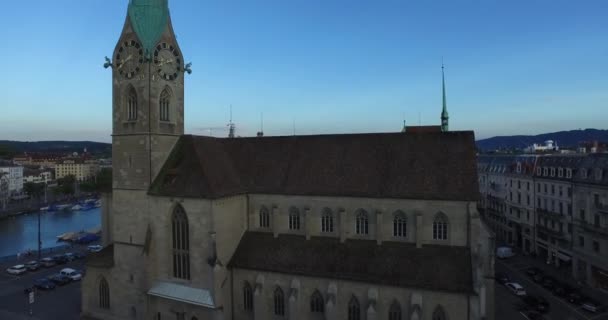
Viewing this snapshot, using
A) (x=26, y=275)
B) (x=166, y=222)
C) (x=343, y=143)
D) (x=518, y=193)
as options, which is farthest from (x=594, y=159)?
(x=26, y=275)

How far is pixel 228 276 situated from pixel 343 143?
14.1 metres

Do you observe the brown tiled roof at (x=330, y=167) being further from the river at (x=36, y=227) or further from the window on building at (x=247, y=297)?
the river at (x=36, y=227)

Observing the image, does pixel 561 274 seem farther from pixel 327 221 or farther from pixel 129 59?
pixel 129 59

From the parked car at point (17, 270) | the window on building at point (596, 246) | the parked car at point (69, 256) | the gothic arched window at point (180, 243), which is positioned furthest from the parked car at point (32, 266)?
the window on building at point (596, 246)

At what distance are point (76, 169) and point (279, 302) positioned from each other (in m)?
182

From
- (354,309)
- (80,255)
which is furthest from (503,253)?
(80,255)

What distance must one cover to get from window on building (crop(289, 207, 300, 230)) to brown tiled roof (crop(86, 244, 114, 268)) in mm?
16115

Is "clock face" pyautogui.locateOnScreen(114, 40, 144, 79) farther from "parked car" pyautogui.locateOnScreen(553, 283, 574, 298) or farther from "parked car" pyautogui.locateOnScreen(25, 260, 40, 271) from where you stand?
"parked car" pyautogui.locateOnScreen(553, 283, 574, 298)

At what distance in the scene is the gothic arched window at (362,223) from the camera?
A: 3145 centimetres

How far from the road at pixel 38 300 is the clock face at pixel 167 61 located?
74.8 feet

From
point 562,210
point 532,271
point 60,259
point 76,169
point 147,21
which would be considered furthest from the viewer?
point 76,169

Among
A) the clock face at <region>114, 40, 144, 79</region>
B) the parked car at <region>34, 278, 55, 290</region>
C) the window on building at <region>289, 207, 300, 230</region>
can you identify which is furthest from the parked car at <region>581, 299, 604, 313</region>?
the parked car at <region>34, 278, 55, 290</region>

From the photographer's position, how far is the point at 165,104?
34.9m

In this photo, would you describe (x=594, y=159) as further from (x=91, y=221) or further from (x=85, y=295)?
(x=91, y=221)
